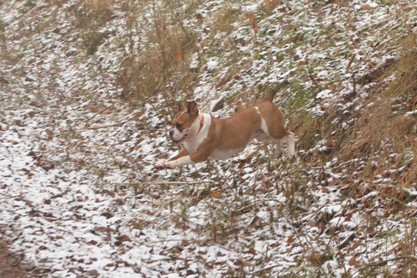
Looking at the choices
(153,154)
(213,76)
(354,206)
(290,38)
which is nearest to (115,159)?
(153,154)

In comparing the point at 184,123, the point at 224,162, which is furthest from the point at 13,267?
the point at 224,162

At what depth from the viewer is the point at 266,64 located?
35.8ft

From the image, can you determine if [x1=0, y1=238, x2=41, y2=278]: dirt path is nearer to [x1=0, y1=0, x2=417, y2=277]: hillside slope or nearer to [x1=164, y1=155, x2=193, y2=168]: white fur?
[x1=0, y1=0, x2=417, y2=277]: hillside slope

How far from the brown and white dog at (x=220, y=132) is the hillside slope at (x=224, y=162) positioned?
16.2 inches

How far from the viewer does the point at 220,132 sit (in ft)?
27.3

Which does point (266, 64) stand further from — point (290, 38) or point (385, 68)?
point (385, 68)

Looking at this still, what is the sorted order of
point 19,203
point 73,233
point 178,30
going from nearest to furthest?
1. point 73,233
2. point 19,203
3. point 178,30

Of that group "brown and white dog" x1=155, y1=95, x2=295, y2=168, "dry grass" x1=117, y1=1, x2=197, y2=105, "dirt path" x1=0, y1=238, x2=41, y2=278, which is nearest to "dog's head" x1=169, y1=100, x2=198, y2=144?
"brown and white dog" x1=155, y1=95, x2=295, y2=168

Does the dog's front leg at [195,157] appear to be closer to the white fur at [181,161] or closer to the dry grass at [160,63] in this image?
the white fur at [181,161]

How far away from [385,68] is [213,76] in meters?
3.55

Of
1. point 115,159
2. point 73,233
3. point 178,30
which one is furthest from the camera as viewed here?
point 178,30

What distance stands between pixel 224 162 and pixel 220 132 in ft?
3.94

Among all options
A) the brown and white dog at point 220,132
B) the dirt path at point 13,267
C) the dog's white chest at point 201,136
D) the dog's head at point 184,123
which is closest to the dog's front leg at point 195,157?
the brown and white dog at point 220,132

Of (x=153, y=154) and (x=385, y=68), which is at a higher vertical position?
(x=385, y=68)
